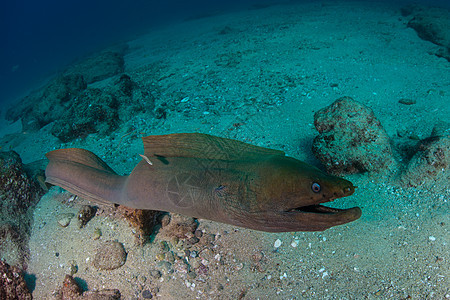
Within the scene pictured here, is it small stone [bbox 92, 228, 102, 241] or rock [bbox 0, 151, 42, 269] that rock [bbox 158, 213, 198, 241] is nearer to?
small stone [bbox 92, 228, 102, 241]

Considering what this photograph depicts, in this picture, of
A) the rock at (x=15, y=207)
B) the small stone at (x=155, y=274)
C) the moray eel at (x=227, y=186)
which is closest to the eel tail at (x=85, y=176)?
the moray eel at (x=227, y=186)

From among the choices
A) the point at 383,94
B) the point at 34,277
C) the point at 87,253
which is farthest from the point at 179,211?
the point at 383,94

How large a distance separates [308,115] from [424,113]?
1906mm

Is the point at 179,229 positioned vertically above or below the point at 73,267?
above

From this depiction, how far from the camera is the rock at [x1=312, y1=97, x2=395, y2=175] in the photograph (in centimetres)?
Result: 291

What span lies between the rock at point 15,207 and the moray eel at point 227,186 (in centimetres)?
105

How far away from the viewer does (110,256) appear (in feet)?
8.33

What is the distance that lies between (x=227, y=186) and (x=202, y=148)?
0.43 metres

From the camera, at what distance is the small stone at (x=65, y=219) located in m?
2.87

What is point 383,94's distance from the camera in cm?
486

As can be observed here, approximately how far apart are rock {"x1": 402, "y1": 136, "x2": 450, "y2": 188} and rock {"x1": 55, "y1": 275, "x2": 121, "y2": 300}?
11.4ft

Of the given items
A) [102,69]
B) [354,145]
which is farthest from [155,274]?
[102,69]

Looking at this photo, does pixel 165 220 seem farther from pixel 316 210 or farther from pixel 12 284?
pixel 316 210

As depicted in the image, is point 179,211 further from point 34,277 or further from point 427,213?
point 427,213
